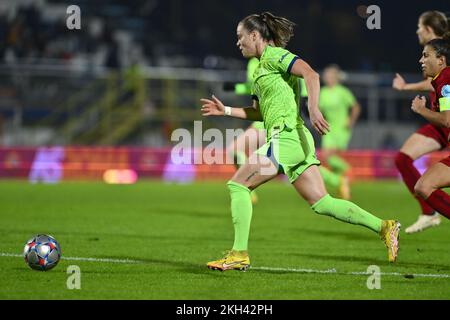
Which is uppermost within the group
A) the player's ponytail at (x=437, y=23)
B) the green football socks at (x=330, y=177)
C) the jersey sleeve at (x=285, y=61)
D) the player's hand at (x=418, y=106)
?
the green football socks at (x=330, y=177)

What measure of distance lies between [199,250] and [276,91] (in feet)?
7.79

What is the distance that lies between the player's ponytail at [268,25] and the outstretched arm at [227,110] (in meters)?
0.70

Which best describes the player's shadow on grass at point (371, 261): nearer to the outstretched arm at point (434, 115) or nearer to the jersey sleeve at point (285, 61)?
the outstretched arm at point (434, 115)

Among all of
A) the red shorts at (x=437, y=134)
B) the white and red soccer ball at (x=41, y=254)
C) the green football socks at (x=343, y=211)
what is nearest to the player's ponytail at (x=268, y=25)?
the green football socks at (x=343, y=211)

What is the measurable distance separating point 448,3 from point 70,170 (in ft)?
38.5

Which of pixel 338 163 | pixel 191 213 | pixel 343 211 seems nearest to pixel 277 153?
pixel 343 211

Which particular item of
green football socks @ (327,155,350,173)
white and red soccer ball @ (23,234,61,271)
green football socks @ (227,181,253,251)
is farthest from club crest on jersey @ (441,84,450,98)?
green football socks @ (327,155,350,173)

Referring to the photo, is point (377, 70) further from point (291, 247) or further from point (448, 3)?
point (291, 247)

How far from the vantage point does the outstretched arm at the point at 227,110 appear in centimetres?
825

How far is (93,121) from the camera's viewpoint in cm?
2486

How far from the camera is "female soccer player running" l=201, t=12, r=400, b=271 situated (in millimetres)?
7840

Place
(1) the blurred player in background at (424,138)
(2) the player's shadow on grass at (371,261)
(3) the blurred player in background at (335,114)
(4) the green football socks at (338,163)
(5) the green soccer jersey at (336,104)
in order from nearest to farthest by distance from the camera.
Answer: (2) the player's shadow on grass at (371,261)
(1) the blurred player in background at (424,138)
(4) the green football socks at (338,163)
(3) the blurred player in background at (335,114)
(5) the green soccer jersey at (336,104)
